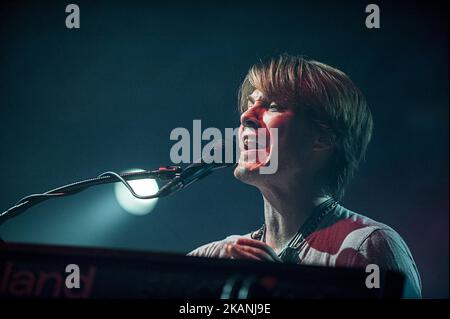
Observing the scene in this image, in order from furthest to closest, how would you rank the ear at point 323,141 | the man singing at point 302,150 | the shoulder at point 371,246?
the ear at point 323,141 → the man singing at point 302,150 → the shoulder at point 371,246

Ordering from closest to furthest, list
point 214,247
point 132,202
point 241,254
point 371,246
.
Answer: point 241,254 → point 371,246 → point 214,247 → point 132,202

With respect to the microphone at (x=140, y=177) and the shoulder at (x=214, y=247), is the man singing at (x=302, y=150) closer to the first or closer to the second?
the shoulder at (x=214, y=247)

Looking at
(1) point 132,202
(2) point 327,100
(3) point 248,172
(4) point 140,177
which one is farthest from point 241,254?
(2) point 327,100

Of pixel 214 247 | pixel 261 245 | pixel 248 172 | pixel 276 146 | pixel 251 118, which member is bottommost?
pixel 214 247

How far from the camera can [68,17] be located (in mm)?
2662

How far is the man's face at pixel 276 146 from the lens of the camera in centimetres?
236

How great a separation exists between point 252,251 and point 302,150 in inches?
26.6

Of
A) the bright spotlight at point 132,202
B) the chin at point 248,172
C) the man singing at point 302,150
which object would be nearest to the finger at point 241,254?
the man singing at point 302,150

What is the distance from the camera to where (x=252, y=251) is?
1.86 metres

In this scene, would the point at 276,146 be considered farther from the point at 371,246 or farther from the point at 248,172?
the point at 371,246

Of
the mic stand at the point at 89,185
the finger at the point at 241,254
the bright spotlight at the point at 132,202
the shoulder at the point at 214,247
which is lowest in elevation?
the shoulder at the point at 214,247

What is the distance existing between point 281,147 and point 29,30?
57.7 inches

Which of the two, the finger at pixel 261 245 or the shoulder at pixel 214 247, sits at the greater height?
the finger at pixel 261 245
